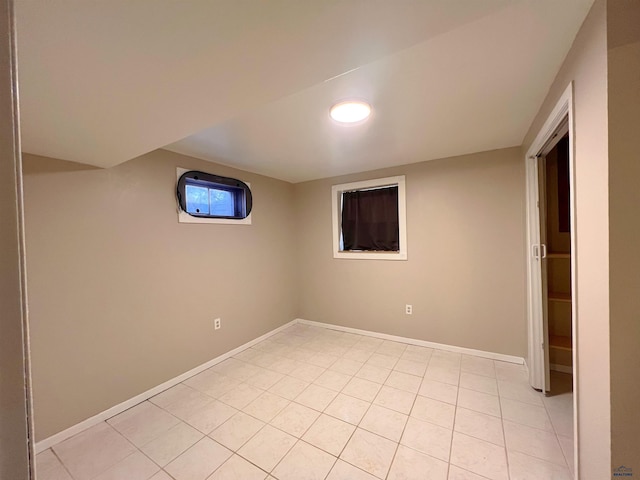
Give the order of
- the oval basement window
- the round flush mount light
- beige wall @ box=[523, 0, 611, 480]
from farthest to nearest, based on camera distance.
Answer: the oval basement window
the round flush mount light
beige wall @ box=[523, 0, 611, 480]

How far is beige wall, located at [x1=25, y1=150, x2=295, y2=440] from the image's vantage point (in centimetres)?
170

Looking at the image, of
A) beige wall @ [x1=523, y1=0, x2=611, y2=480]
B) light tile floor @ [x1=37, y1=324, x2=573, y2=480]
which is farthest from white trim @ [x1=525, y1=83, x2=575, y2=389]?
beige wall @ [x1=523, y1=0, x2=611, y2=480]

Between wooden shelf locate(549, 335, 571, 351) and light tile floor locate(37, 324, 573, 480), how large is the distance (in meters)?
0.31

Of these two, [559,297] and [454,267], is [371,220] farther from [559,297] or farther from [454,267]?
[559,297]

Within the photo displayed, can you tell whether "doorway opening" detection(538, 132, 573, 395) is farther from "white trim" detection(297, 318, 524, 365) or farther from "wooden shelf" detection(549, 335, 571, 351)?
"white trim" detection(297, 318, 524, 365)

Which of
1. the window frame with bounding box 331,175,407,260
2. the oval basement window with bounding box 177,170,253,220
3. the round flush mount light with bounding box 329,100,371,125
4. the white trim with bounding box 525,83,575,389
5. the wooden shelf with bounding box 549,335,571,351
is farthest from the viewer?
the window frame with bounding box 331,175,407,260

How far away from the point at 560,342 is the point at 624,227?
2176 mm

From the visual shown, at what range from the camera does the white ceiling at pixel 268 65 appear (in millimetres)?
749

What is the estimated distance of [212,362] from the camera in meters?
2.71

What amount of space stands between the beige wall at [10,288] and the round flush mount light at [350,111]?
1556 mm

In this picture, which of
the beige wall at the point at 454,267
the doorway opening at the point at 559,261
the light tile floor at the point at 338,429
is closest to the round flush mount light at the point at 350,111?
the beige wall at the point at 454,267

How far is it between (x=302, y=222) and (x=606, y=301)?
336cm

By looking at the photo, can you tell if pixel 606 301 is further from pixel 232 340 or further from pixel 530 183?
pixel 232 340

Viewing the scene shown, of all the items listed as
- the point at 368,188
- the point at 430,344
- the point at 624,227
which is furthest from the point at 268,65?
the point at 430,344
